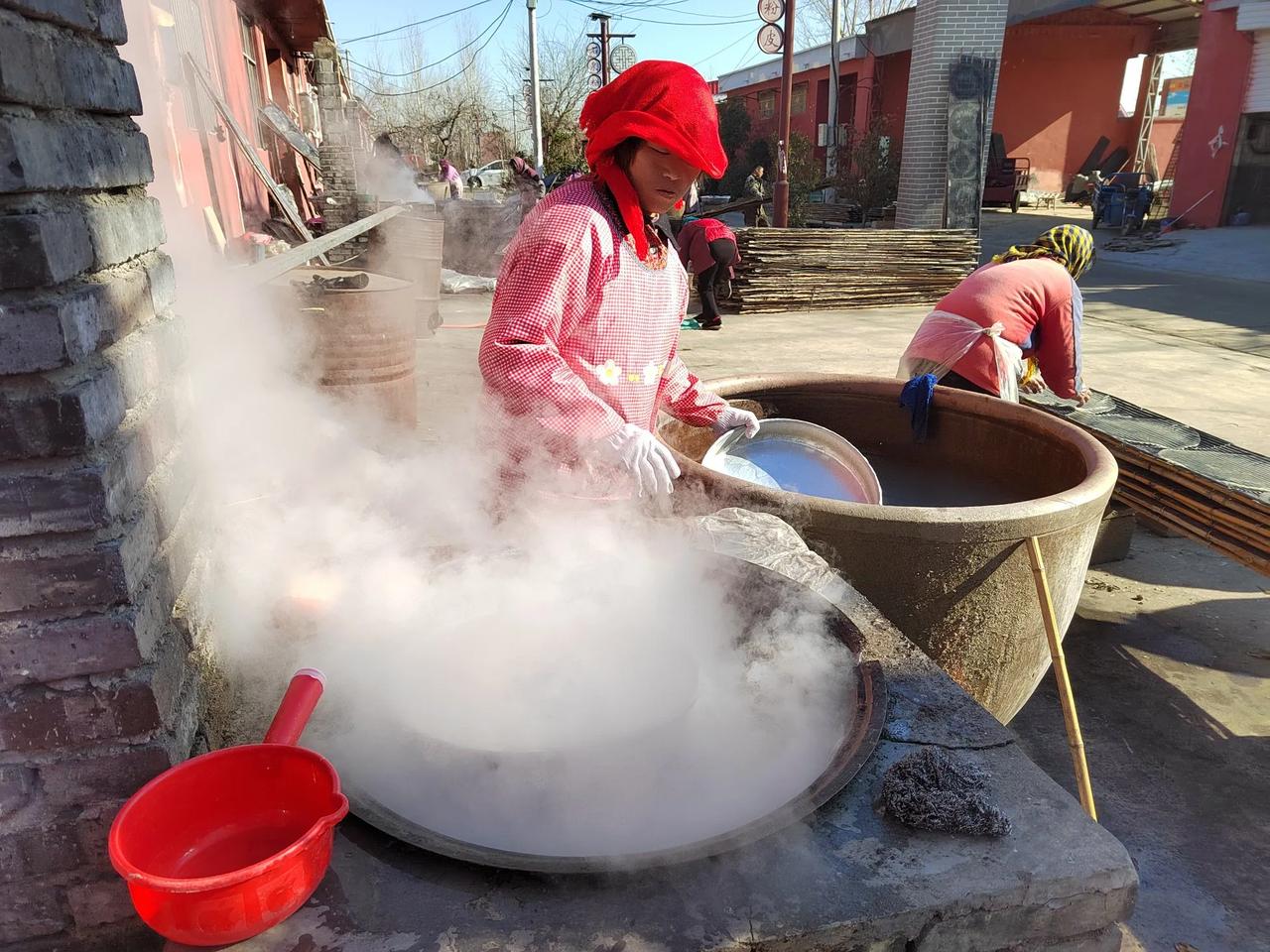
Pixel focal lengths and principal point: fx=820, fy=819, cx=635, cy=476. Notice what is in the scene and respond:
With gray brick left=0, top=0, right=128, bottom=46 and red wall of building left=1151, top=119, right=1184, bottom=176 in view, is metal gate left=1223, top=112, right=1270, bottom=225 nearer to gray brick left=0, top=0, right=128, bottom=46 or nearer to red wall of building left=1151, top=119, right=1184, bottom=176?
red wall of building left=1151, top=119, right=1184, bottom=176

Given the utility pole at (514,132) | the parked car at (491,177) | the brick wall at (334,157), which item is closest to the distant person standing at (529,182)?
the brick wall at (334,157)

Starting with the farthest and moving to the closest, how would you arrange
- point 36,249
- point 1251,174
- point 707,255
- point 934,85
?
point 1251,174, point 934,85, point 707,255, point 36,249

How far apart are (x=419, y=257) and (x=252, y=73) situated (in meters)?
5.81

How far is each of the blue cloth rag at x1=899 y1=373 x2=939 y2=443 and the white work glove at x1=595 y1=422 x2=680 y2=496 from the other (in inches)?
73.8

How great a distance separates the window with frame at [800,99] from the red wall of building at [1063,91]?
7.70 m

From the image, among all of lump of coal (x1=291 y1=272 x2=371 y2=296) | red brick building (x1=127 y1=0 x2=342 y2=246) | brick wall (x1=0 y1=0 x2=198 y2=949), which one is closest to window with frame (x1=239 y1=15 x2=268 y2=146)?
red brick building (x1=127 y1=0 x2=342 y2=246)

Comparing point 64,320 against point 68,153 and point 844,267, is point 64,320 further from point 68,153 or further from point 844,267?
point 844,267

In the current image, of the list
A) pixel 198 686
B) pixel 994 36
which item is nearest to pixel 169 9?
pixel 198 686

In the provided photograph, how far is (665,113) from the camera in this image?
177 centimetres

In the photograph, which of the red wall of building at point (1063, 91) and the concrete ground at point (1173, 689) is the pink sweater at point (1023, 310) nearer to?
the concrete ground at point (1173, 689)

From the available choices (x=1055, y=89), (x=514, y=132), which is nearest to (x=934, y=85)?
(x=1055, y=89)

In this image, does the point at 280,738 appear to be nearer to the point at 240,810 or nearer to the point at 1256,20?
the point at 240,810

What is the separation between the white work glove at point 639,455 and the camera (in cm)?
184

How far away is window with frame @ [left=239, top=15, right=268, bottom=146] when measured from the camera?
32.6ft
